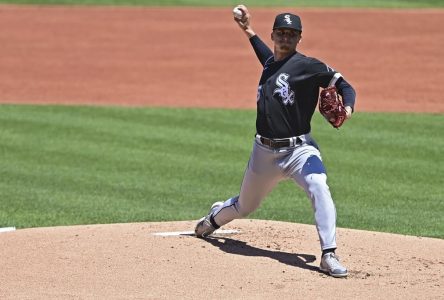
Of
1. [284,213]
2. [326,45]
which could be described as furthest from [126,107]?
[326,45]

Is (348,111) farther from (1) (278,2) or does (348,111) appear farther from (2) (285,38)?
(1) (278,2)

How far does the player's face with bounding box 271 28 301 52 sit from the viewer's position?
23.9 ft

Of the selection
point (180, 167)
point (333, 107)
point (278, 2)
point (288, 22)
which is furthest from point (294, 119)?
point (278, 2)

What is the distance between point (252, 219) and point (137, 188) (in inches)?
76.2

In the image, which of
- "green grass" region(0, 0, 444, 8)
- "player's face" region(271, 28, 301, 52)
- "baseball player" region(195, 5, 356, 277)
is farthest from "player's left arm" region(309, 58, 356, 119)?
"green grass" region(0, 0, 444, 8)

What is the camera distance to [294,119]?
23.9 ft

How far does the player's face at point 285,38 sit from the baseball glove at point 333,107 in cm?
43

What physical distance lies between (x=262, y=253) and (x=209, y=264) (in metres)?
0.59

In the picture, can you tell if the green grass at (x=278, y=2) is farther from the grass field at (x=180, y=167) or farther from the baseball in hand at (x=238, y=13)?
the baseball in hand at (x=238, y=13)

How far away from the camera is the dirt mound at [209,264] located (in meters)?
6.53

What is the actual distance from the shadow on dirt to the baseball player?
1.10 ft

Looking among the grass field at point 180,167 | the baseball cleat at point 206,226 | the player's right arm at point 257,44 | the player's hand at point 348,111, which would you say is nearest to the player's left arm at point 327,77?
the player's hand at point 348,111

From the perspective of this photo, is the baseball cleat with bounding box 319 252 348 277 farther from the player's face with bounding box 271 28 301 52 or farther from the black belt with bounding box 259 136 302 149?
the player's face with bounding box 271 28 301 52

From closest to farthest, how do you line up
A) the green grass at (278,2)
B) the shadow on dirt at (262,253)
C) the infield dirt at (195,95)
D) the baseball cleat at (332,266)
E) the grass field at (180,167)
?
1. the infield dirt at (195,95)
2. the baseball cleat at (332,266)
3. the shadow on dirt at (262,253)
4. the grass field at (180,167)
5. the green grass at (278,2)
